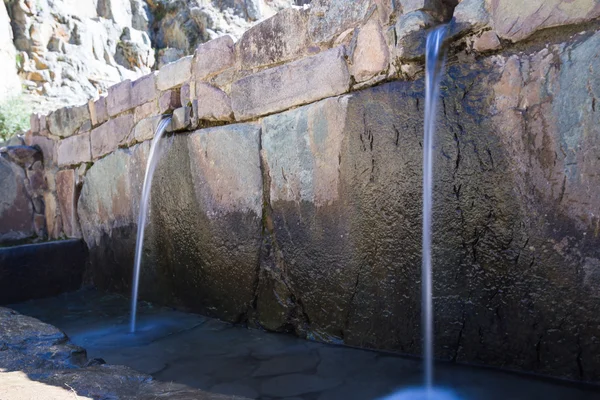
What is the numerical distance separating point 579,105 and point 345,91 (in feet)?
3.23

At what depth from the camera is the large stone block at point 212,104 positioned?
286 cm

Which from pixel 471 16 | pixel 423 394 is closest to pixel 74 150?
pixel 471 16

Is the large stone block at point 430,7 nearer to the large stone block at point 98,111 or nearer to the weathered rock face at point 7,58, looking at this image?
the large stone block at point 98,111

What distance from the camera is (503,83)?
1774mm

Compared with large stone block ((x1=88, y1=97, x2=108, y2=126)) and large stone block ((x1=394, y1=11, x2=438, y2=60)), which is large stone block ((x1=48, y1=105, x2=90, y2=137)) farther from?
large stone block ((x1=394, y1=11, x2=438, y2=60))

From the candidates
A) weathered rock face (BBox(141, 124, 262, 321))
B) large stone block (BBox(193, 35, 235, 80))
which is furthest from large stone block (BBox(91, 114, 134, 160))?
large stone block (BBox(193, 35, 235, 80))

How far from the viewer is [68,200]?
4.43 metres

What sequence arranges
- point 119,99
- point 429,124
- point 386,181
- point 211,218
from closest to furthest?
point 429,124
point 386,181
point 211,218
point 119,99

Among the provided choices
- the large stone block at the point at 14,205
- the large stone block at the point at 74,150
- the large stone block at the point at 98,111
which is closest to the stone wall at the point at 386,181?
the large stone block at the point at 98,111

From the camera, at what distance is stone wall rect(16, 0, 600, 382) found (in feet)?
5.39

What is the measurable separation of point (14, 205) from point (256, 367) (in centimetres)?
364

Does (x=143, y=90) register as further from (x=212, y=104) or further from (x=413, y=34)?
(x=413, y=34)

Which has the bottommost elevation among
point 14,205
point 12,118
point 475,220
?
point 475,220

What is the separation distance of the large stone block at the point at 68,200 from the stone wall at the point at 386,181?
131cm
